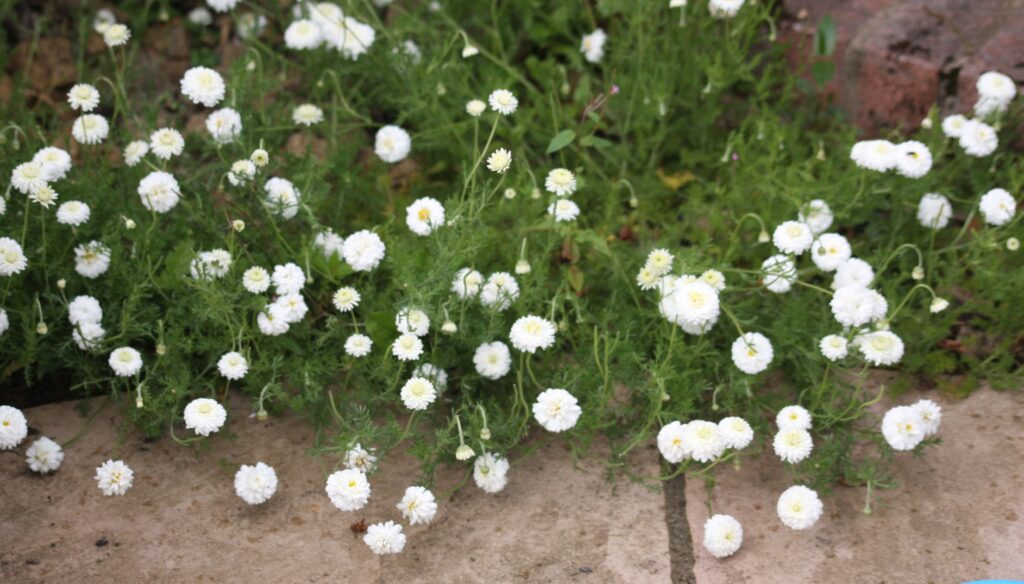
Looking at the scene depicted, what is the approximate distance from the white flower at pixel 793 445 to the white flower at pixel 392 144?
4.48 ft

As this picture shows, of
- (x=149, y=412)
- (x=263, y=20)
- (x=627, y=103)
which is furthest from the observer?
(x=263, y=20)

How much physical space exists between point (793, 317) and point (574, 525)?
2.49ft

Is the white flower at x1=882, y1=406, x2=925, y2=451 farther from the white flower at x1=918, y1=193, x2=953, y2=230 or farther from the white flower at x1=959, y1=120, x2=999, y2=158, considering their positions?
the white flower at x1=959, y1=120, x2=999, y2=158

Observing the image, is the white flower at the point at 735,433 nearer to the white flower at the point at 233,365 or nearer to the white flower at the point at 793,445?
the white flower at the point at 793,445

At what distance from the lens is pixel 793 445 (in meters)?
2.40

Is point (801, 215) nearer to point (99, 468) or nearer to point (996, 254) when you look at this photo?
point (996, 254)

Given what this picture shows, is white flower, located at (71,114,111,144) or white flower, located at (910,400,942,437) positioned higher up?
white flower, located at (71,114,111,144)

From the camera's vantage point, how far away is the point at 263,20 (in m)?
3.72

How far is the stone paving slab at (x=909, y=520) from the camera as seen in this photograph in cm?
229

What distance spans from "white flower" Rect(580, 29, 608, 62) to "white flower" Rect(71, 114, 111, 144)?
149cm

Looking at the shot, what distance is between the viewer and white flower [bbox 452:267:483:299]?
2.57 metres

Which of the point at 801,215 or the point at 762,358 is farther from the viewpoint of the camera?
the point at 801,215

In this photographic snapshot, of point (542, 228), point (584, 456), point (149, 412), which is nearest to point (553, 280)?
point (542, 228)

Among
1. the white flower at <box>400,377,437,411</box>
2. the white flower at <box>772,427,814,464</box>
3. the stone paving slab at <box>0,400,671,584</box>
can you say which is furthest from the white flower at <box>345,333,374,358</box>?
the white flower at <box>772,427,814,464</box>
